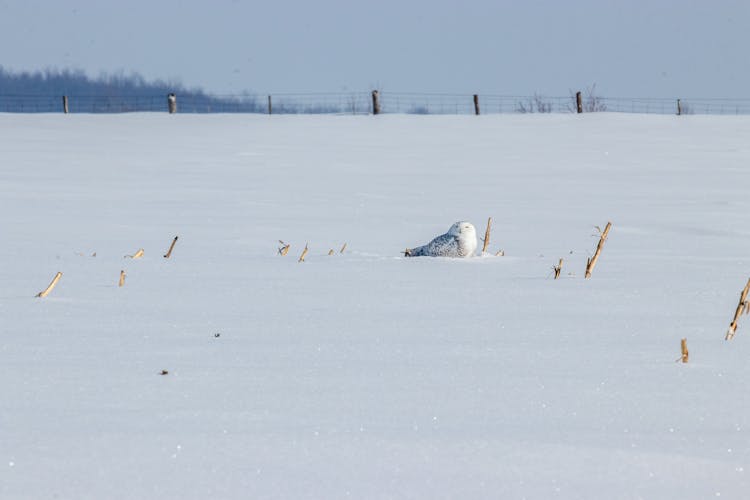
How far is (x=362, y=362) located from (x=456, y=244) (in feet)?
9.49

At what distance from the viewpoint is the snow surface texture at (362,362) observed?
194cm

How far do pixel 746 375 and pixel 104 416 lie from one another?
1615 mm

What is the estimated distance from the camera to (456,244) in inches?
226

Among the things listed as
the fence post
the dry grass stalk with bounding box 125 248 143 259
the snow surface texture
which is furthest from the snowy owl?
the fence post

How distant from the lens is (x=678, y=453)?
2.05 metres

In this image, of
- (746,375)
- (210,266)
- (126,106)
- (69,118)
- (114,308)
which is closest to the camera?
(746,375)

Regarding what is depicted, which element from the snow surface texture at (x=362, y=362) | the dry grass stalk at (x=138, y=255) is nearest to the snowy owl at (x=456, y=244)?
the snow surface texture at (x=362, y=362)

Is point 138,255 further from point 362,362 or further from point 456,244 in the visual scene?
point 362,362

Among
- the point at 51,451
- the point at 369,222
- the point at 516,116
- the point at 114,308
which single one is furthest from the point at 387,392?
the point at 516,116

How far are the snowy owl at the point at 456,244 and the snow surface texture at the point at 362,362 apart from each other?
0.38 ft

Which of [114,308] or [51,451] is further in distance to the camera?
[114,308]

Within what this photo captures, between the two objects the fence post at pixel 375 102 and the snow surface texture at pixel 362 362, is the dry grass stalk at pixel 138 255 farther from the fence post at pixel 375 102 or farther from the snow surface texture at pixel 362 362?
the fence post at pixel 375 102

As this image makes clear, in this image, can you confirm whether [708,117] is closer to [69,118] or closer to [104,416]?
[69,118]

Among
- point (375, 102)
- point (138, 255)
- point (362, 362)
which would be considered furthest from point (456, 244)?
point (375, 102)
